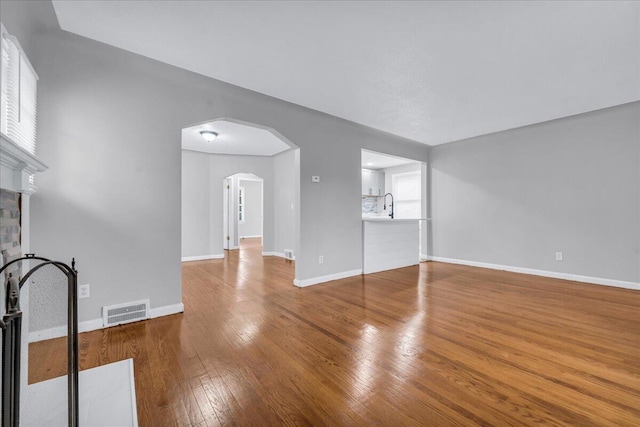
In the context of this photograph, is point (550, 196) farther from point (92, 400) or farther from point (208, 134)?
point (92, 400)

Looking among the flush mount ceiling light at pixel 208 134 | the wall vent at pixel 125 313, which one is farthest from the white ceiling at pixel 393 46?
the wall vent at pixel 125 313

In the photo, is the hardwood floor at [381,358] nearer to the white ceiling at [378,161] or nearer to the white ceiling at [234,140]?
the white ceiling at [234,140]

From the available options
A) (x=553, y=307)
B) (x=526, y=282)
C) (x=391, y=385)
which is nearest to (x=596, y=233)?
(x=526, y=282)

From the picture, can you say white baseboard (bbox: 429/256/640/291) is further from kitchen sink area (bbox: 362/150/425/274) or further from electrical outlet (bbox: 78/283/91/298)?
electrical outlet (bbox: 78/283/91/298)

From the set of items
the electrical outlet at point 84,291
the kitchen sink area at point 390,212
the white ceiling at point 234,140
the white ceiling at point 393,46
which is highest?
the white ceiling at point 393,46

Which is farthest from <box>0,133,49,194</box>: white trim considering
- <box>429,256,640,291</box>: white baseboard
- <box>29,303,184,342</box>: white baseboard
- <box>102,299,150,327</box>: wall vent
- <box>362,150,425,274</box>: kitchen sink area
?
<box>429,256,640,291</box>: white baseboard

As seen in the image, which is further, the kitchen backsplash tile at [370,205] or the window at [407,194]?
the kitchen backsplash tile at [370,205]

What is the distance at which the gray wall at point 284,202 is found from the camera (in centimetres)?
655

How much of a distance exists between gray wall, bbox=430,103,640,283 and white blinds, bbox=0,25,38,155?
6087 mm

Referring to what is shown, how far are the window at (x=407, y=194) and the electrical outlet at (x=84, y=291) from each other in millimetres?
7170

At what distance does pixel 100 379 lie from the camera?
1699 mm

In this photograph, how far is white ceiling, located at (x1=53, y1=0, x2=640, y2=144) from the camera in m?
2.03

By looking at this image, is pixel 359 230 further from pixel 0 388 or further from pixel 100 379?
pixel 0 388

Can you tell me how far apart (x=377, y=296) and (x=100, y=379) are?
2.73m
